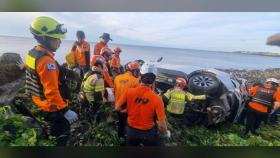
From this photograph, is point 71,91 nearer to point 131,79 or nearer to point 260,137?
point 131,79

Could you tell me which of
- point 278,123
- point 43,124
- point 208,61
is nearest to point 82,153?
point 43,124

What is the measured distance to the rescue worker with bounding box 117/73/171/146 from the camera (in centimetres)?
439

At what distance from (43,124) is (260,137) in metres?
2.40

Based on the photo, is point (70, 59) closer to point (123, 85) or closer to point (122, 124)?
point (123, 85)

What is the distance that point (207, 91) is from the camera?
4.46 m

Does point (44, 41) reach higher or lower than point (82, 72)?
higher

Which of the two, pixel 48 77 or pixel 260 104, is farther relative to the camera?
pixel 260 104

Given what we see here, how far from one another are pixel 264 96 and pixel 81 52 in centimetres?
208

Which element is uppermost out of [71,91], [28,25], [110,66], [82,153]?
[28,25]

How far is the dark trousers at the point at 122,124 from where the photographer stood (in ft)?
14.7

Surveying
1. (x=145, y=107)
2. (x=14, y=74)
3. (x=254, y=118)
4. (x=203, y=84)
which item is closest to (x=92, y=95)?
(x=145, y=107)

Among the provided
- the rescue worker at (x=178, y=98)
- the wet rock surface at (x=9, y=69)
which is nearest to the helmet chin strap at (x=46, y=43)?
the wet rock surface at (x=9, y=69)

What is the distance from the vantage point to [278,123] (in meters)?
4.49

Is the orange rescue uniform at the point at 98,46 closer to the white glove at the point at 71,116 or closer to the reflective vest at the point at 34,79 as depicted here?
the reflective vest at the point at 34,79
